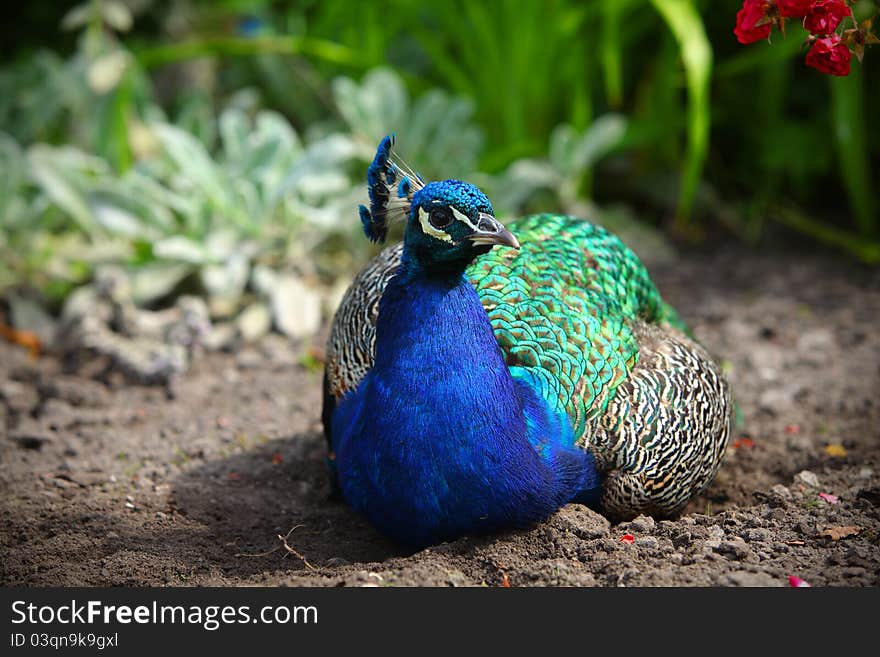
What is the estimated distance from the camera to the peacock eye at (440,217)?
2613 mm

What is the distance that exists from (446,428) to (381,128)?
296cm

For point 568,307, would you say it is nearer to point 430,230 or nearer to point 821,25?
point 430,230

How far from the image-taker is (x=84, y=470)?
11.9 feet

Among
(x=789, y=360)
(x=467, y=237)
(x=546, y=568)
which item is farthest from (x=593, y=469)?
(x=789, y=360)

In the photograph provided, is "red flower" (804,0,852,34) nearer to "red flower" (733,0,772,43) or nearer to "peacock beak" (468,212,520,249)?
"red flower" (733,0,772,43)

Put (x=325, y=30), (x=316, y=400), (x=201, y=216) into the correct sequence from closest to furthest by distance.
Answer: (x=316, y=400) → (x=201, y=216) → (x=325, y=30)

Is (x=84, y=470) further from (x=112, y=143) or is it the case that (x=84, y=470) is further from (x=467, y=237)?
Answer: (x=112, y=143)

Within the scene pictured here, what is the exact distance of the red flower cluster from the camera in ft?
8.16

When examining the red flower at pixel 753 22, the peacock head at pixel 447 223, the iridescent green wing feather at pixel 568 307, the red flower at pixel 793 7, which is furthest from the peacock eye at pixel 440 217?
the red flower at pixel 793 7

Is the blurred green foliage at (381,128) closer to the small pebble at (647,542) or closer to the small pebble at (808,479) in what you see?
the small pebble at (808,479)

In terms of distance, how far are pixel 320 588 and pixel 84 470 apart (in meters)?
1.45

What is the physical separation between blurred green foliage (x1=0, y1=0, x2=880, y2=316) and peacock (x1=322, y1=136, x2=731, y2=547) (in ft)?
5.47

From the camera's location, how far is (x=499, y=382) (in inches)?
106

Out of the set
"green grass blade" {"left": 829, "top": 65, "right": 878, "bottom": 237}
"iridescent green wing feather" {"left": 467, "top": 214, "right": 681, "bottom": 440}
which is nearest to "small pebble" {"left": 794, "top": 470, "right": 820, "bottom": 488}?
"iridescent green wing feather" {"left": 467, "top": 214, "right": 681, "bottom": 440}
